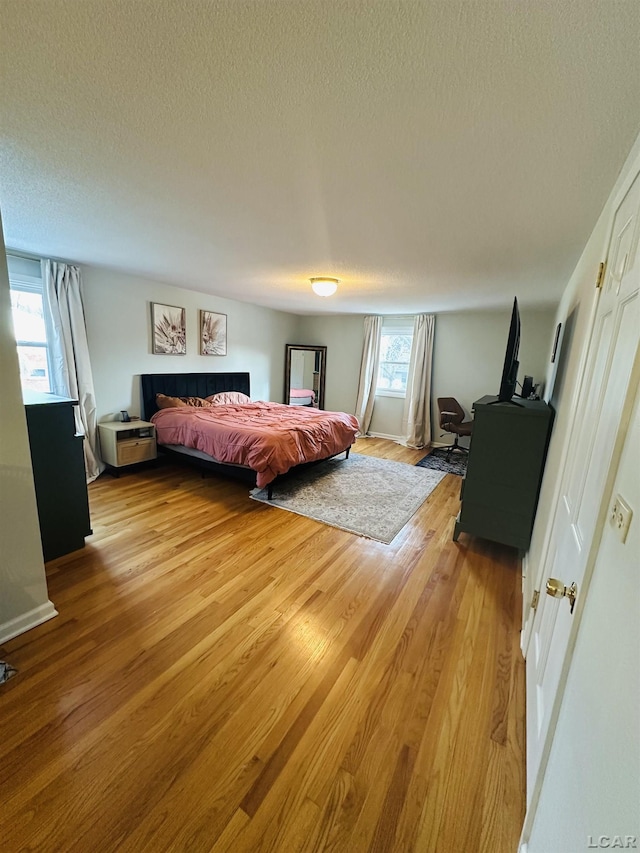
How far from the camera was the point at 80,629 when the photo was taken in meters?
1.74

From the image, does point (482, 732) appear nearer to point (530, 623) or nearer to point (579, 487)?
point (530, 623)

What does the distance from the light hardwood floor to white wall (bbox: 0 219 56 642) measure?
0.13m

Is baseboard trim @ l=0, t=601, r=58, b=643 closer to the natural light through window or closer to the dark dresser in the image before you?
the dark dresser

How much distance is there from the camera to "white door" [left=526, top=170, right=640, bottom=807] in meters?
0.89

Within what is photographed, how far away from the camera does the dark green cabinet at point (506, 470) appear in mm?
2355

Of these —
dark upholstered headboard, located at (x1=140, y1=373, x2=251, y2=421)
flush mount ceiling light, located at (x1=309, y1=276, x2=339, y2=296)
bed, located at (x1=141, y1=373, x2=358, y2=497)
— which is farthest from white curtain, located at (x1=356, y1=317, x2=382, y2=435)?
flush mount ceiling light, located at (x1=309, y1=276, x2=339, y2=296)

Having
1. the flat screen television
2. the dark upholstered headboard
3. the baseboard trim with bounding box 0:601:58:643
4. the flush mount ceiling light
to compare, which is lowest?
the baseboard trim with bounding box 0:601:58:643

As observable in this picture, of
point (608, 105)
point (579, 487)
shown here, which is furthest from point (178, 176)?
point (579, 487)

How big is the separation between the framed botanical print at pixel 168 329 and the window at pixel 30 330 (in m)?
1.16

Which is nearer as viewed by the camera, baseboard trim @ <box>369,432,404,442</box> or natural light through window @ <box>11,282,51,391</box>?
natural light through window @ <box>11,282,51,391</box>

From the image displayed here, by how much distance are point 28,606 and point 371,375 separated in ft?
18.1

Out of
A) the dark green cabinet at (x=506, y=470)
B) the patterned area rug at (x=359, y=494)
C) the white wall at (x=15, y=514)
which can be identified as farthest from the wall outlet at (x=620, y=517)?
the white wall at (x=15, y=514)

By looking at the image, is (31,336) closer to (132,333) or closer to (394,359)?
(132,333)

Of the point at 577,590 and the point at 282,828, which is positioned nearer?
the point at 577,590
